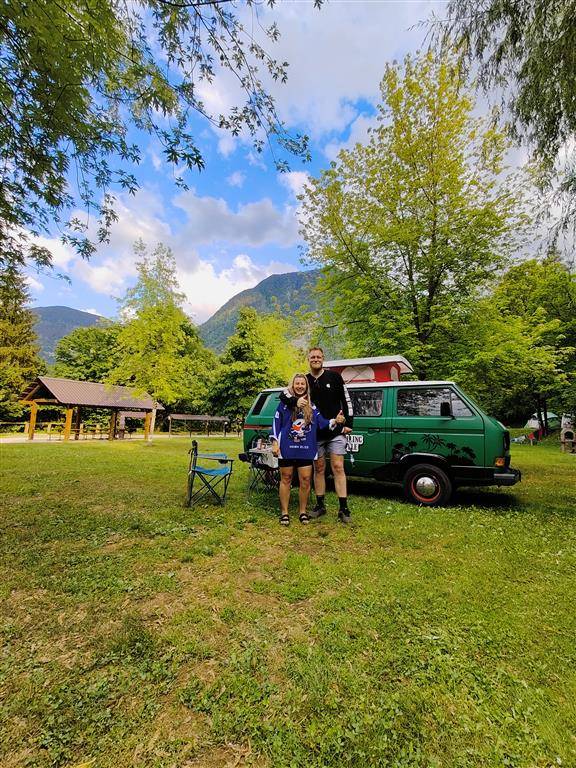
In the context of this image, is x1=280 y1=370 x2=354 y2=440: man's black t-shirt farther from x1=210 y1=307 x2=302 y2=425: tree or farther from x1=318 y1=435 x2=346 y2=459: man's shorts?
x1=210 y1=307 x2=302 y2=425: tree

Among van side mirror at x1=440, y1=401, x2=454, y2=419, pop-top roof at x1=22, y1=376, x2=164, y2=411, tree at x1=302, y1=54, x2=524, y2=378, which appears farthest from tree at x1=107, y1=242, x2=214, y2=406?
van side mirror at x1=440, y1=401, x2=454, y2=419

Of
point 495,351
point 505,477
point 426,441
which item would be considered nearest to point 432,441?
point 426,441

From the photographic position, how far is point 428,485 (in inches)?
225

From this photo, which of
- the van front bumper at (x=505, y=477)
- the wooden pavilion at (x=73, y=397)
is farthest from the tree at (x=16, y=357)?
the van front bumper at (x=505, y=477)

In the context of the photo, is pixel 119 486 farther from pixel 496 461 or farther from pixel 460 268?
pixel 460 268

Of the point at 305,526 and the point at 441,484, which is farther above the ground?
the point at 441,484

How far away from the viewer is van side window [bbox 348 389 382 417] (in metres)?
6.33

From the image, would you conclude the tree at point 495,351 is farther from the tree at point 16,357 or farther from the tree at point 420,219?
the tree at point 16,357

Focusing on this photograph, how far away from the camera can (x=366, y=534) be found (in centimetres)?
432

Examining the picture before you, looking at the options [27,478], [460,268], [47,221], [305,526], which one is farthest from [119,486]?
[460,268]

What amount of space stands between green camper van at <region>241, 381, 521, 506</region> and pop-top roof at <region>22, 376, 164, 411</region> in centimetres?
1742

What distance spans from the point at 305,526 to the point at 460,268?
26.5 feet

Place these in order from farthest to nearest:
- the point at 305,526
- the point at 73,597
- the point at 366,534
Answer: the point at 305,526 → the point at 366,534 → the point at 73,597

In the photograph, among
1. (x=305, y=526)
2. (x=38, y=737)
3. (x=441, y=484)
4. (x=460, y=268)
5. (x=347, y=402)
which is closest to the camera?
(x=38, y=737)
